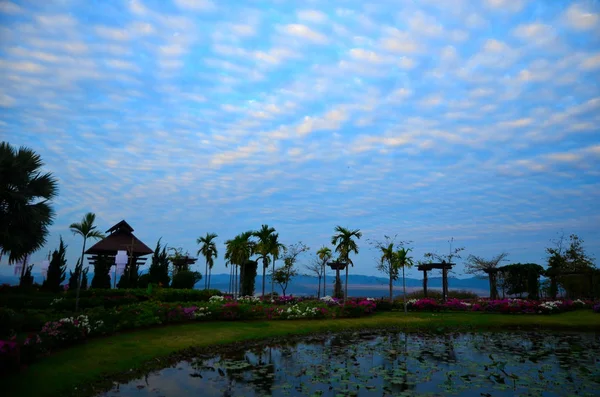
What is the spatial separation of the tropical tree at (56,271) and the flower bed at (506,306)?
27593 millimetres

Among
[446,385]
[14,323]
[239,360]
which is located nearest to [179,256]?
[14,323]

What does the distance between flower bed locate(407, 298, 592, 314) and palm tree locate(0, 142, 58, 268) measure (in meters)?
25.2

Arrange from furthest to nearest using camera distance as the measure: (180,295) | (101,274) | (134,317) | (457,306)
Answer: (101,274)
(457,306)
(180,295)
(134,317)

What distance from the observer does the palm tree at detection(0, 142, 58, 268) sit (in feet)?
64.0

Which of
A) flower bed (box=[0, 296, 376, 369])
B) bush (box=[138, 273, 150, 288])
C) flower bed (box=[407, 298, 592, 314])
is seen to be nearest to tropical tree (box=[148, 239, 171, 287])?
bush (box=[138, 273, 150, 288])

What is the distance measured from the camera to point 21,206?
1991 cm

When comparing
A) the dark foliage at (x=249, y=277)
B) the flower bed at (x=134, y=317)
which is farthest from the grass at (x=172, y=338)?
the dark foliage at (x=249, y=277)

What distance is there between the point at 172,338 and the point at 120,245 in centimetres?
2463

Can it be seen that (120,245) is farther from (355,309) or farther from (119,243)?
(355,309)

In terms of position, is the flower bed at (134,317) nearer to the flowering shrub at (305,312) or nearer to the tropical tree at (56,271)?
the flowering shrub at (305,312)

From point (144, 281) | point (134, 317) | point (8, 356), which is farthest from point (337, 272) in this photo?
point (8, 356)

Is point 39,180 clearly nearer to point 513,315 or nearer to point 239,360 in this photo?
point 239,360

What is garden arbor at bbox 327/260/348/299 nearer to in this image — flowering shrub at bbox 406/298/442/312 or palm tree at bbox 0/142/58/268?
flowering shrub at bbox 406/298/442/312

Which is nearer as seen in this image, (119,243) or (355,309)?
(355,309)
